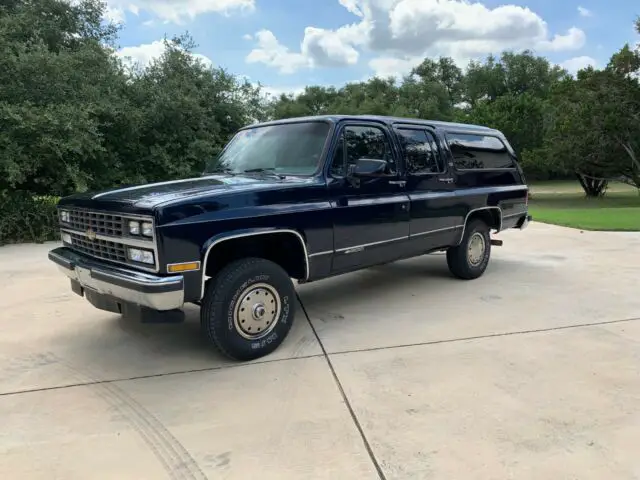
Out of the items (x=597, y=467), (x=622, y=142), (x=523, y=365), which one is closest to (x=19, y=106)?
(x=523, y=365)

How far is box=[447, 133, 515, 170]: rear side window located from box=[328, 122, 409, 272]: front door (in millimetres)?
1315

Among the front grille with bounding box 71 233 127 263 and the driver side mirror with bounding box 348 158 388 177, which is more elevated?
the driver side mirror with bounding box 348 158 388 177

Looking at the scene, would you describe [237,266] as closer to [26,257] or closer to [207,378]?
[207,378]

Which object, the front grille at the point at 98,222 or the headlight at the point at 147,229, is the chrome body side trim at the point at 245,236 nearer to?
the headlight at the point at 147,229

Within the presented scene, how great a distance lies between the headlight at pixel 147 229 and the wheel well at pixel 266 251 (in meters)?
0.55

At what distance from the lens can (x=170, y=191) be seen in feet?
13.1

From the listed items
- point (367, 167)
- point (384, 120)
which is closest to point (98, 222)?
point (367, 167)

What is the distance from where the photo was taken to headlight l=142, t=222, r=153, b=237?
11.7ft

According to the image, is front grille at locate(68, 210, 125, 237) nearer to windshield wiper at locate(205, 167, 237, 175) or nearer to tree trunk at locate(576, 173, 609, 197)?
windshield wiper at locate(205, 167, 237, 175)

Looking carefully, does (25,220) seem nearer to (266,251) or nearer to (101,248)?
(101,248)

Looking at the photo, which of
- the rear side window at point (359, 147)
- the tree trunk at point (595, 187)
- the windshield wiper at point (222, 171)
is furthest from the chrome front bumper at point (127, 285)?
the tree trunk at point (595, 187)

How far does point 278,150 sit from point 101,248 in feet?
6.30

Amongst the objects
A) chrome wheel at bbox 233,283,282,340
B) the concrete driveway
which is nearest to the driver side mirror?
chrome wheel at bbox 233,283,282,340

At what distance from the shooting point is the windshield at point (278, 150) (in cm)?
480
